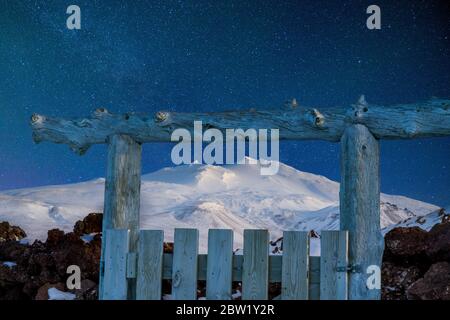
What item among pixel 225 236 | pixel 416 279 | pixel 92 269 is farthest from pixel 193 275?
pixel 416 279

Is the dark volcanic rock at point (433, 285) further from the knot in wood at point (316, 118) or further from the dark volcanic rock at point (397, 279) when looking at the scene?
the knot in wood at point (316, 118)

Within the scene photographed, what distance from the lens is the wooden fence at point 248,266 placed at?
454cm

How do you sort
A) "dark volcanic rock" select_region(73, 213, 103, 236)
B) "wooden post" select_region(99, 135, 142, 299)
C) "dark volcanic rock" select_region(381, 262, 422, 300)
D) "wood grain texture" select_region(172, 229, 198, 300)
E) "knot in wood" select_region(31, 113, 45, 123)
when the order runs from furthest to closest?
"dark volcanic rock" select_region(73, 213, 103, 236) < "dark volcanic rock" select_region(381, 262, 422, 300) < "knot in wood" select_region(31, 113, 45, 123) < "wooden post" select_region(99, 135, 142, 299) < "wood grain texture" select_region(172, 229, 198, 300)

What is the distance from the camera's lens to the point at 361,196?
15.8 ft

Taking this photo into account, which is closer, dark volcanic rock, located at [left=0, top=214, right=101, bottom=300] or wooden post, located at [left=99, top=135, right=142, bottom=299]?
wooden post, located at [left=99, top=135, right=142, bottom=299]

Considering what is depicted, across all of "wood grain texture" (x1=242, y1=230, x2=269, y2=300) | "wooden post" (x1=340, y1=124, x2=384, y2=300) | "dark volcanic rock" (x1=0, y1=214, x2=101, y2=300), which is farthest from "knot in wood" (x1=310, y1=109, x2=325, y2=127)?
"dark volcanic rock" (x1=0, y1=214, x2=101, y2=300)

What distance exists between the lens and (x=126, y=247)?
491cm

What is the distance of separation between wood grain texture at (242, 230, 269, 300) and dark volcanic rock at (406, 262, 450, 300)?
8.22 ft

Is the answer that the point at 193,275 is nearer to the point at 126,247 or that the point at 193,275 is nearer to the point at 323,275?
the point at 126,247

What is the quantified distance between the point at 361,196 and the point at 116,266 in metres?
2.25

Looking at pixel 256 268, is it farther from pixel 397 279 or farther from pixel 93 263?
pixel 93 263

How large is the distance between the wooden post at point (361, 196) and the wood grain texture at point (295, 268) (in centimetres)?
42

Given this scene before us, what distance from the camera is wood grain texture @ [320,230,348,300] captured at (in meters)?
4.53

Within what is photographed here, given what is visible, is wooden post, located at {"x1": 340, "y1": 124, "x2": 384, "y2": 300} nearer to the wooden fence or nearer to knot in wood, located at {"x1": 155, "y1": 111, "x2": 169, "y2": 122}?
the wooden fence
